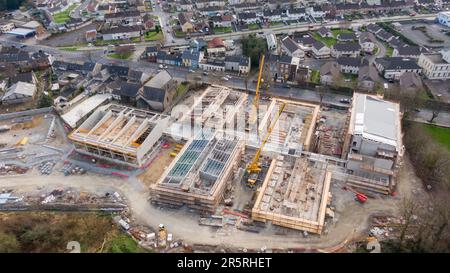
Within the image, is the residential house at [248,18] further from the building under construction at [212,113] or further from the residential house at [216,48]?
the building under construction at [212,113]

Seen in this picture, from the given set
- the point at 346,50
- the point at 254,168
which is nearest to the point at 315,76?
the point at 346,50

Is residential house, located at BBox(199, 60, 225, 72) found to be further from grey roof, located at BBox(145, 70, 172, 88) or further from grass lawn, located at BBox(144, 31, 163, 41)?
grass lawn, located at BBox(144, 31, 163, 41)

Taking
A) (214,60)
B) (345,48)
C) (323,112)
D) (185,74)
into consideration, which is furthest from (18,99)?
(345,48)

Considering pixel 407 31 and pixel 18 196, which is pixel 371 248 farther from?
pixel 407 31

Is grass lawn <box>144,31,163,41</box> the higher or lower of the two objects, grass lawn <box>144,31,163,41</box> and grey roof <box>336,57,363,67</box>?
the lower

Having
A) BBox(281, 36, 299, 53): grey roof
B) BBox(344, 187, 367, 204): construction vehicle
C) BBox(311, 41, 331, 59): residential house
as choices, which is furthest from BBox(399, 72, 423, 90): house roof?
BBox(344, 187, 367, 204): construction vehicle

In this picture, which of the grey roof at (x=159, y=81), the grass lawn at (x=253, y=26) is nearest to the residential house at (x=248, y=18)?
the grass lawn at (x=253, y=26)
